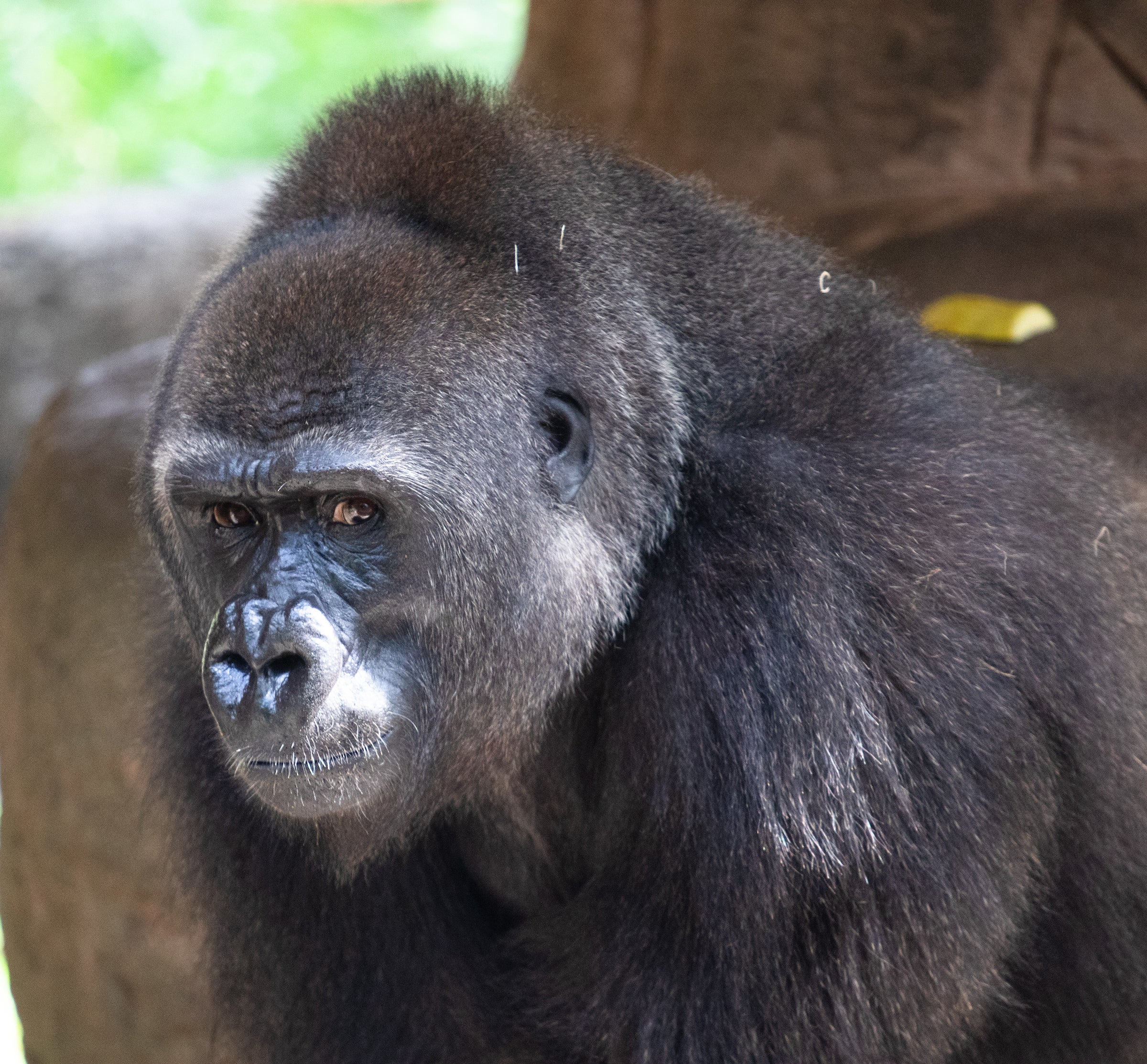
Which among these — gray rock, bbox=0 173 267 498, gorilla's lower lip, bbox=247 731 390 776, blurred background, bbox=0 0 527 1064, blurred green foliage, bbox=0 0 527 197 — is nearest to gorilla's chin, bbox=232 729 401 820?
gorilla's lower lip, bbox=247 731 390 776

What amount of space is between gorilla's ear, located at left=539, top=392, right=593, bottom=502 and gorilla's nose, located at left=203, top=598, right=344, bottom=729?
2.08 ft

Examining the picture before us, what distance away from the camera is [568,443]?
311 cm

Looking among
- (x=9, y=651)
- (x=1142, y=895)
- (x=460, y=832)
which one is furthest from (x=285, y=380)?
(x=9, y=651)

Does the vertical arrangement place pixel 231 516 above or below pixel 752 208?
below

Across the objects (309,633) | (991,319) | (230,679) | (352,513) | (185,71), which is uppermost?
(352,513)

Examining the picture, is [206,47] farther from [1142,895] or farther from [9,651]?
[1142,895]

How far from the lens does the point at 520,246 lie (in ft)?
10.3

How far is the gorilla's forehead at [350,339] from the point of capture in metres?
2.90

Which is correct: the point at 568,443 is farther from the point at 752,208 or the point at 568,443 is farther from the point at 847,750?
the point at 752,208

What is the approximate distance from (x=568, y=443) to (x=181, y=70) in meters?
11.8

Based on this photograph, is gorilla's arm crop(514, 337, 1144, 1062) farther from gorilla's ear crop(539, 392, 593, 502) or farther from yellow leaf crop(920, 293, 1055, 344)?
yellow leaf crop(920, 293, 1055, 344)

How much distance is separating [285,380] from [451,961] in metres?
1.50

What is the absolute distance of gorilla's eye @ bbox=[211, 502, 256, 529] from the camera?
3051 millimetres

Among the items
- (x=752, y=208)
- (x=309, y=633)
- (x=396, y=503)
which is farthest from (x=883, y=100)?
(x=309, y=633)
